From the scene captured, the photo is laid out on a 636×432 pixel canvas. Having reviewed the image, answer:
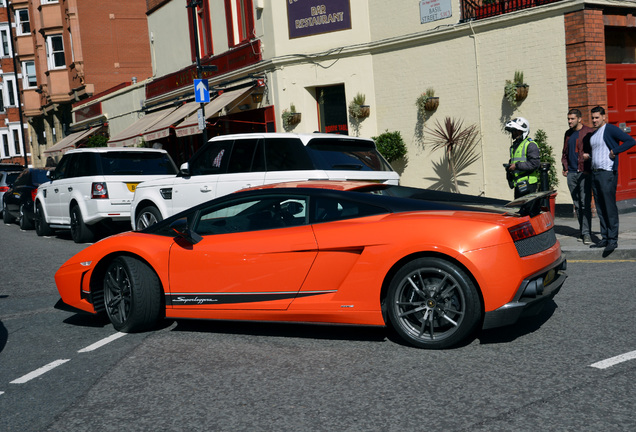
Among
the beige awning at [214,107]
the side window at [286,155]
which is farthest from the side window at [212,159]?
the beige awning at [214,107]

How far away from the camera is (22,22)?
157ft

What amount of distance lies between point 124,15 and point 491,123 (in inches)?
1077

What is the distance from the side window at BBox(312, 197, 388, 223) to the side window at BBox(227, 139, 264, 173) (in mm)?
5401

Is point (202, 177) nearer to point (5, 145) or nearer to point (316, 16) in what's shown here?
point (316, 16)

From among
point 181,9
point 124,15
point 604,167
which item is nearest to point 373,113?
point 604,167

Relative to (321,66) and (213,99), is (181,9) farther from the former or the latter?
(321,66)

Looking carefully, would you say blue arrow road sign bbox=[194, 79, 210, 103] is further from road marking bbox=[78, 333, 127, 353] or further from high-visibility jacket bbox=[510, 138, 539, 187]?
road marking bbox=[78, 333, 127, 353]

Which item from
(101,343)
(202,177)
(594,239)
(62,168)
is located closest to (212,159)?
(202,177)

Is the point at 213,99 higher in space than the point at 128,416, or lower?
higher

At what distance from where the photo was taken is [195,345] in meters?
6.01

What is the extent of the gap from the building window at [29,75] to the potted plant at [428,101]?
38.0 meters

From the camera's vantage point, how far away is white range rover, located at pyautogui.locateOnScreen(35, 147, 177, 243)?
534 inches

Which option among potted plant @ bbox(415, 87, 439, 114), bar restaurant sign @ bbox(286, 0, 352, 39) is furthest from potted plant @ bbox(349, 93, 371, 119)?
bar restaurant sign @ bbox(286, 0, 352, 39)

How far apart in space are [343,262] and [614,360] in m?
2.01
